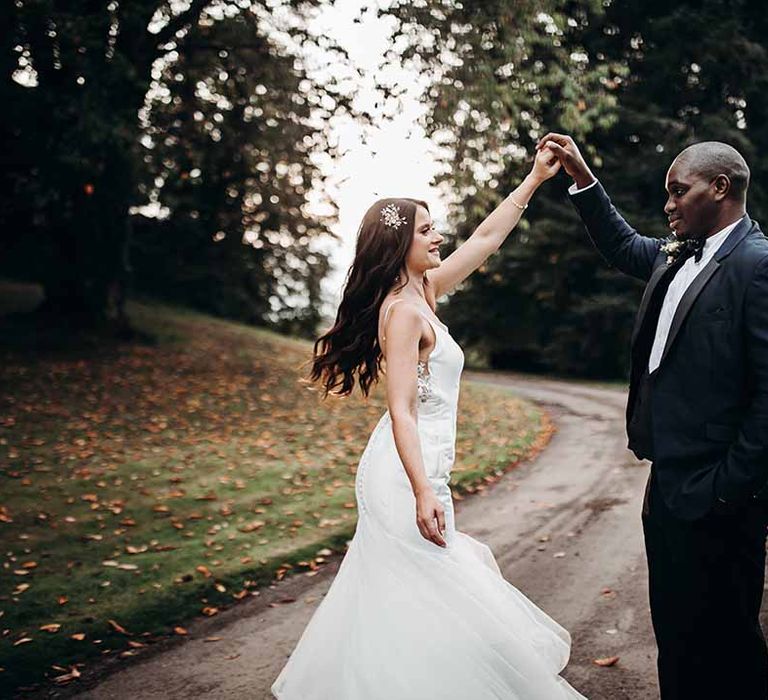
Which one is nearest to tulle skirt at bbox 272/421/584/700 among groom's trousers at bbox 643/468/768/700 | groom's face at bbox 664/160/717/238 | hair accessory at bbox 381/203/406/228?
groom's trousers at bbox 643/468/768/700

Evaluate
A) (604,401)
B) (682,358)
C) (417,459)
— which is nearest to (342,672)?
(417,459)

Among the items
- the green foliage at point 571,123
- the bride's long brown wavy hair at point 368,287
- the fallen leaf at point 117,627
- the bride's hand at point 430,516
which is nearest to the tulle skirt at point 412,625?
the bride's hand at point 430,516

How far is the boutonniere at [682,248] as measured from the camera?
324cm

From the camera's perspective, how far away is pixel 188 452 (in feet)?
37.7

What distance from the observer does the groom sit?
296 centimetres

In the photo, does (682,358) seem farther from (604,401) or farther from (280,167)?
(280,167)

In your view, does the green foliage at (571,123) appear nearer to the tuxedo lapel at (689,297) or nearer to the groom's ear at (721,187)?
the groom's ear at (721,187)

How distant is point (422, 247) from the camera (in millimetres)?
3537

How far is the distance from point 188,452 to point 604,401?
10944 millimetres

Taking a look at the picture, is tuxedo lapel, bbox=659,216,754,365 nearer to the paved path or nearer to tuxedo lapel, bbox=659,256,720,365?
tuxedo lapel, bbox=659,256,720,365

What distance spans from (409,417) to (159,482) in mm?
7355

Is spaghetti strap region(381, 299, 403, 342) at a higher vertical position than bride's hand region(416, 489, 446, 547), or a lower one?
higher

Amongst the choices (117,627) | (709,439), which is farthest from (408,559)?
(117,627)

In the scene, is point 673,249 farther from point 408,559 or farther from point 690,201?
point 408,559
